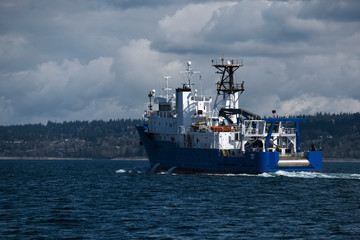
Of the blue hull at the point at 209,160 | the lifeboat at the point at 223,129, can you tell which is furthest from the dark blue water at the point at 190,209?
the lifeboat at the point at 223,129

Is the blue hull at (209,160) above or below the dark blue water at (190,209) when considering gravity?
above

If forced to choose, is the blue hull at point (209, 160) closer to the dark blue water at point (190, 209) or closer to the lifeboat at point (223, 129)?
the dark blue water at point (190, 209)

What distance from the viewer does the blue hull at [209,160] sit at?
197ft

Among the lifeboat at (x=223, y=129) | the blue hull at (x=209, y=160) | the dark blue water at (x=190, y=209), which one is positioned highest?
the lifeboat at (x=223, y=129)

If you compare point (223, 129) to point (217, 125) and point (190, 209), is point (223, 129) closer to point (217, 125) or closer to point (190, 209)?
point (217, 125)

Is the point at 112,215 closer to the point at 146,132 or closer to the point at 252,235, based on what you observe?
the point at 252,235

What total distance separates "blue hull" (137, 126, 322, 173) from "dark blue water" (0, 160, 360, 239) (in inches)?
42.1

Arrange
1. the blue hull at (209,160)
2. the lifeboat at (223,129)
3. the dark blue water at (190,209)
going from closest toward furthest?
A: the dark blue water at (190,209) < the blue hull at (209,160) < the lifeboat at (223,129)

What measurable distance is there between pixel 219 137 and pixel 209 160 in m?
2.63

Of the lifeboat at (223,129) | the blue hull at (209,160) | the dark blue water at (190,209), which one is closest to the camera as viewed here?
the dark blue water at (190,209)

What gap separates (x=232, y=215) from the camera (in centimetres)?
3816

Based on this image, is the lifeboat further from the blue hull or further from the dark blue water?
the dark blue water

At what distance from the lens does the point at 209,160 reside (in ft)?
216

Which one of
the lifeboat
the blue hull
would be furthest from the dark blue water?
the lifeboat
